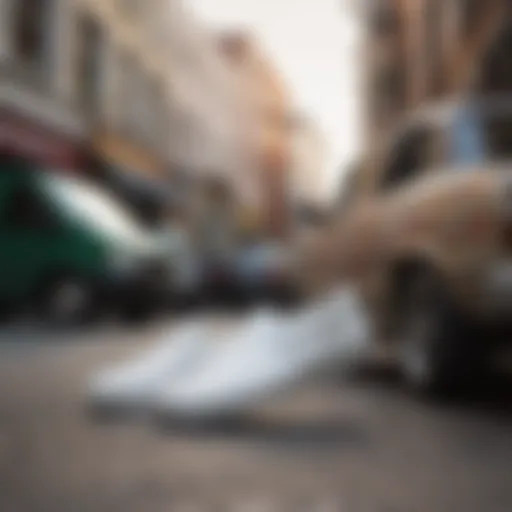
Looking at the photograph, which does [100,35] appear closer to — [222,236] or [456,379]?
[222,236]

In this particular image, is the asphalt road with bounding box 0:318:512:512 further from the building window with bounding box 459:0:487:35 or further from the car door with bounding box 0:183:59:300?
the building window with bounding box 459:0:487:35

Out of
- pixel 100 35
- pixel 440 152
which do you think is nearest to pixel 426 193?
pixel 440 152

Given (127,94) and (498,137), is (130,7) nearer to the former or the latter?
(127,94)

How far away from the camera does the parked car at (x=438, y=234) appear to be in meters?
0.38

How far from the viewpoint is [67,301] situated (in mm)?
371

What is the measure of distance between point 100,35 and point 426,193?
0.12 metres

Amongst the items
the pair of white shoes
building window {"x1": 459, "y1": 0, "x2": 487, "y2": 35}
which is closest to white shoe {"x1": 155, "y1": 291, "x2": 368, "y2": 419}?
the pair of white shoes

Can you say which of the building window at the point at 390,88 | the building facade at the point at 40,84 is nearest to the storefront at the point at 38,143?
the building facade at the point at 40,84

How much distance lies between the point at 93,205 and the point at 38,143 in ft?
0.11

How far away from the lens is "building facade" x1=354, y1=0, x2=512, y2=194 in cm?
35

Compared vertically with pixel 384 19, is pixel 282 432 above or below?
below

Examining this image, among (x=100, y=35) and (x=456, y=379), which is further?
(x=456, y=379)

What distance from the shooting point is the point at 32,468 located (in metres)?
0.44

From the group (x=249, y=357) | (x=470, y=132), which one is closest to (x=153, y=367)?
(x=249, y=357)
